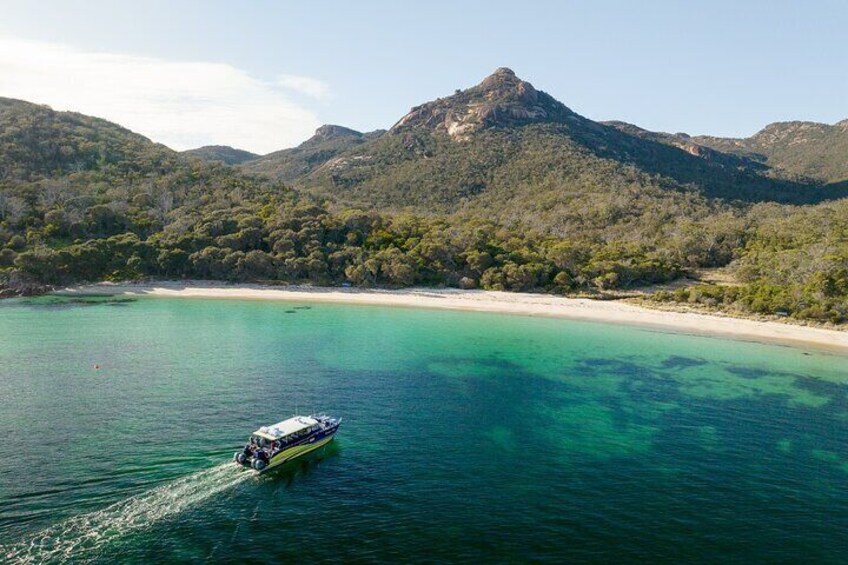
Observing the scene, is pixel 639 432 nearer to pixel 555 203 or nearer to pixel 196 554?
pixel 196 554

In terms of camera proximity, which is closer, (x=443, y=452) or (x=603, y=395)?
(x=443, y=452)

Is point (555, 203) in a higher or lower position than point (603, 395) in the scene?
higher

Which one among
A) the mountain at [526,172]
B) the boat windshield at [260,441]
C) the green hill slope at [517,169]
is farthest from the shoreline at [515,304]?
the green hill slope at [517,169]

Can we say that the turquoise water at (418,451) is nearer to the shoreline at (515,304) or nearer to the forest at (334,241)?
the shoreline at (515,304)

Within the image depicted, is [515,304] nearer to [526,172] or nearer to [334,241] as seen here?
[334,241]

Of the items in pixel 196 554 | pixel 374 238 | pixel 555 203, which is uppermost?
pixel 555 203

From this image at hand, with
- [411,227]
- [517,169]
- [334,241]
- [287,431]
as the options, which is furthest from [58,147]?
[287,431]

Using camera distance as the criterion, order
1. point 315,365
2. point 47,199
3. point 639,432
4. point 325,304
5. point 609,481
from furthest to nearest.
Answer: point 47,199 < point 325,304 < point 315,365 < point 639,432 < point 609,481

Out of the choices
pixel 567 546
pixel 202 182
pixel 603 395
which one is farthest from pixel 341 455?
pixel 202 182
